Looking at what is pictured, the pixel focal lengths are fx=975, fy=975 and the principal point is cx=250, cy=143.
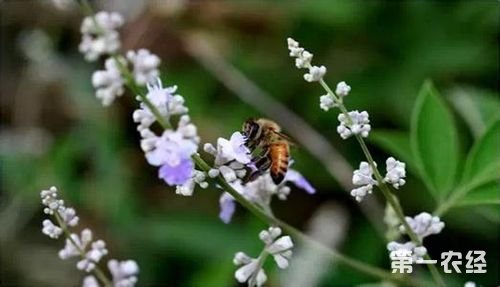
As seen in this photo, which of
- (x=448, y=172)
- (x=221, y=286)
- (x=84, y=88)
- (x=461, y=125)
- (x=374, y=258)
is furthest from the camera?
(x=84, y=88)

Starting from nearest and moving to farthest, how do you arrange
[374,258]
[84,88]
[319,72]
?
[319,72]
[374,258]
[84,88]

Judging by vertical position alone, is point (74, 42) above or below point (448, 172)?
above

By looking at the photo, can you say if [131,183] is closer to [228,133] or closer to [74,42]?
[228,133]

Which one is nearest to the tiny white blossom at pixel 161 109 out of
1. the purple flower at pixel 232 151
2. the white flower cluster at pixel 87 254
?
the purple flower at pixel 232 151

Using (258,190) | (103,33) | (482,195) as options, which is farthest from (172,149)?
(482,195)

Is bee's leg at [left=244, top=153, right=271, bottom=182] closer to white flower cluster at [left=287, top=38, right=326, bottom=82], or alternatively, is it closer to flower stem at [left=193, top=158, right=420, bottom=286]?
flower stem at [left=193, top=158, right=420, bottom=286]

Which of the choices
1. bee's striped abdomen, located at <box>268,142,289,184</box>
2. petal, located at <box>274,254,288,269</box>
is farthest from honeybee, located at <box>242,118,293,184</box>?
petal, located at <box>274,254,288,269</box>

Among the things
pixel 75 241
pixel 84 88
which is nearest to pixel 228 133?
pixel 84 88

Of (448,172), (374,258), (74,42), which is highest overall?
(74,42)
